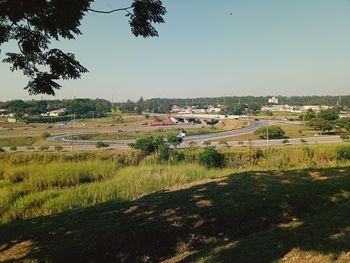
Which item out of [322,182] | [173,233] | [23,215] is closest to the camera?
[173,233]

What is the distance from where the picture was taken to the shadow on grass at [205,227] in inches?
230

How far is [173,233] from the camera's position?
7312mm

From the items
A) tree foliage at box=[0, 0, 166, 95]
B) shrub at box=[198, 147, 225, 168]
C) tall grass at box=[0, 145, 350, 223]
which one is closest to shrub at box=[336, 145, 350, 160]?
tall grass at box=[0, 145, 350, 223]

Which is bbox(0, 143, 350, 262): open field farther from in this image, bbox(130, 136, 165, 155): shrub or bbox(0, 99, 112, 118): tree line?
bbox(0, 99, 112, 118): tree line

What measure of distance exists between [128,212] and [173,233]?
1842mm

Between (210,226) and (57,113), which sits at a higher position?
(210,226)

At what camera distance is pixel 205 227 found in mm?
7488

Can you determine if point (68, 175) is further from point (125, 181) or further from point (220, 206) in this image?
point (220, 206)

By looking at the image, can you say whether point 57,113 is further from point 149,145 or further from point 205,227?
point 205,227

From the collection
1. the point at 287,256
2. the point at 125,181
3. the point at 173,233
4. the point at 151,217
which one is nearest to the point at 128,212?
the point at 151,217

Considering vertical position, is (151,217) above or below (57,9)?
below

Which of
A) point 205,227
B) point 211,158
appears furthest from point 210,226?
point 211,158

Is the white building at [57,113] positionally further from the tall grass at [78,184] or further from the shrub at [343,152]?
the tall grass at [78,184]

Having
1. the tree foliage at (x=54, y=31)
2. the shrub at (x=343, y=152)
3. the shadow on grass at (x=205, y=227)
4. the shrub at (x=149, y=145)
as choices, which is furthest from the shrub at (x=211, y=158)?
the tree foliage at (x=54, y=31)
